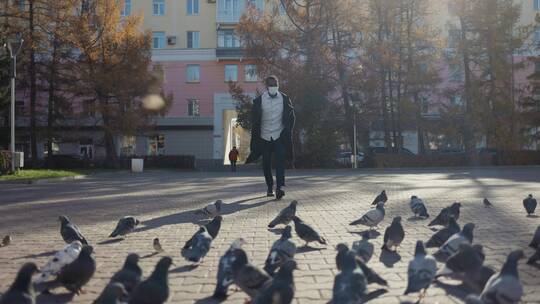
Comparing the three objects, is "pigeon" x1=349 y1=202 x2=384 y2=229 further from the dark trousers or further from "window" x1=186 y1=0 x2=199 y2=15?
"window" x1=186 y1=0 x2=199 y2=15

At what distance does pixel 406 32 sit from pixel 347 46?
5.62 metres

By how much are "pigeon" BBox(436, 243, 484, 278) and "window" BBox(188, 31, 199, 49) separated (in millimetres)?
49396

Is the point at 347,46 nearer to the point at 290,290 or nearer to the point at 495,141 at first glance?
the point at 495,141

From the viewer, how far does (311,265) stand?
15.7ft

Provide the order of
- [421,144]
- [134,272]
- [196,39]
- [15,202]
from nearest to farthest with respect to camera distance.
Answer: [134,272] < [15,202] < [421,144] < [196,39]

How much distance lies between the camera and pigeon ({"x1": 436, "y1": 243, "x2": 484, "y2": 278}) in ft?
12.1

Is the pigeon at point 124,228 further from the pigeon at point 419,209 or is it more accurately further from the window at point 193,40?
the window at point 193,40

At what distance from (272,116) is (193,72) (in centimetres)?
4223

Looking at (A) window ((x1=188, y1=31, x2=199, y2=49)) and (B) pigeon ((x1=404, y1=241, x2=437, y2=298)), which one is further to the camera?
(A) window ((x1=188, y1=31, x2=199, y2=49))

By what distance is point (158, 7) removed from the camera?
168 feet

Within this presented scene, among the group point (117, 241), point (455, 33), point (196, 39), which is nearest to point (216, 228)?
point (117, 241)

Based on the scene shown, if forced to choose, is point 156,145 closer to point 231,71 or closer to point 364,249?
point 231,71

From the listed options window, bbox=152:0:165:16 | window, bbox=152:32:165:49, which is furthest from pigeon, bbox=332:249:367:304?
window, bbox=152:0:165:16

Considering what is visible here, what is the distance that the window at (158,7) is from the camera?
50969 millimetres
